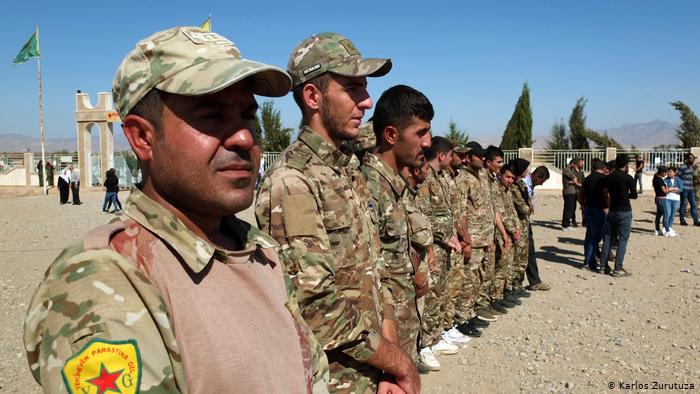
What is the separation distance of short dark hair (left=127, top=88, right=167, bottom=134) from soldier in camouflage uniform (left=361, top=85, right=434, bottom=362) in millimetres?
1590

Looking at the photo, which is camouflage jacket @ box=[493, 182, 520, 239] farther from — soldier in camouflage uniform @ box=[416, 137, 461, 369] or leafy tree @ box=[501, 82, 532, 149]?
leafy tree @ box=[501, 82, 532, 149]

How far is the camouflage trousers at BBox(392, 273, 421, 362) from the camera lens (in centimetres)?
296

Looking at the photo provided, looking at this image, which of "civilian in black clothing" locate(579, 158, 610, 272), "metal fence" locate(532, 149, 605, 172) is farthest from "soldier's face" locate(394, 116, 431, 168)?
"metal fence" locate(532, 149, 605, 172)

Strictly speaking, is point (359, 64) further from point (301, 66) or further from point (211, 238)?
point (211, 238)

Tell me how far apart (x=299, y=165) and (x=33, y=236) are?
470 inches

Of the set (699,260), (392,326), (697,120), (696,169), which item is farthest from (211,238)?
(697,120)

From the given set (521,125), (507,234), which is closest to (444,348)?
(507,234)

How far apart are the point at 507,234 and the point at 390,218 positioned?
4340mm

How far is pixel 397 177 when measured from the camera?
140 inches

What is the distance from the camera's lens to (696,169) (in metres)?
14.4

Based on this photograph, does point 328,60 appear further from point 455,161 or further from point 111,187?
point 111,187

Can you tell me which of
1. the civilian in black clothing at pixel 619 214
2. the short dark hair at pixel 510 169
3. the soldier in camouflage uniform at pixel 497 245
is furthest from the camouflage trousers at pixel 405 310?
the civilian in black clothing at pixel 619 214

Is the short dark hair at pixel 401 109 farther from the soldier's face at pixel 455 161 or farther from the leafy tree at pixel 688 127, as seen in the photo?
the leafy tree at pixel 688 127

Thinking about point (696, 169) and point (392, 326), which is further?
point (696, 169)
